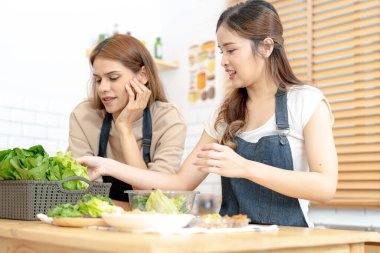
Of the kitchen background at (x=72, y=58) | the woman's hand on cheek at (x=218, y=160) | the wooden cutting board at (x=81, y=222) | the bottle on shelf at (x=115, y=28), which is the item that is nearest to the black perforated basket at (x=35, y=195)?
the wooden cutting board at (x=81, y=222)

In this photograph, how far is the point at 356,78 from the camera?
Result: 149 inches

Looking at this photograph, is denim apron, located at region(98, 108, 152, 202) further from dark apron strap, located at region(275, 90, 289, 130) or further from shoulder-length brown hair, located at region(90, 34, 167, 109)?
dark apron strap, located at region(275, 90, 289, 130)

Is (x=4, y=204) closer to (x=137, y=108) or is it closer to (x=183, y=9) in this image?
(x=137, y=108)

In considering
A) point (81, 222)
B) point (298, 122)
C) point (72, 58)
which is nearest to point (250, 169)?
point (298, 122)

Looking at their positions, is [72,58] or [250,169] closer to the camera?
[250,169]

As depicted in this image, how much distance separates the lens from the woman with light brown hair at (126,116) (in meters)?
2.73

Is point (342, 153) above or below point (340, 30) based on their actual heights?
below

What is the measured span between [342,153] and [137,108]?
1.70 metres

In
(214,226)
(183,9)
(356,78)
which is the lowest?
(214,226)

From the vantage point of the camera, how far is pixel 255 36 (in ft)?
7.52

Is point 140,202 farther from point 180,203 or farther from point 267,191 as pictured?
point 267,191

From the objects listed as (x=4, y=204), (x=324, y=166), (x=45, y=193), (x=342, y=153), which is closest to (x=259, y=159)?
(x=324, y=166)

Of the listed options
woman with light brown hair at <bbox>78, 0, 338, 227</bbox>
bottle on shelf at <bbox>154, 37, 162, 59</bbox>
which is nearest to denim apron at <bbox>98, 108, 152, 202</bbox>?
woman with light brown hair at <bbox>78, 0, 338, 227</bbox>

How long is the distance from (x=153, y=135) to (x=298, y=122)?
87cm
